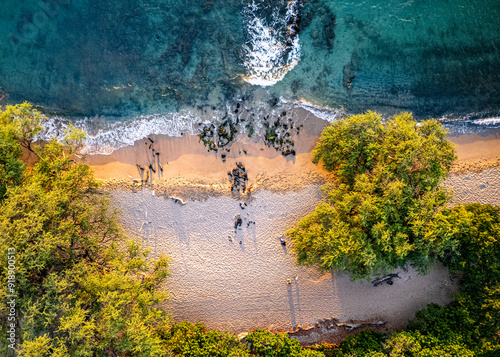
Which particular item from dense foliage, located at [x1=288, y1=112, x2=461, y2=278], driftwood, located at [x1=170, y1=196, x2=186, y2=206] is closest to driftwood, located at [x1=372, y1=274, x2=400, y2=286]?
dense foliage, located at [x1=288, y1=112, x2=461, y2=278]

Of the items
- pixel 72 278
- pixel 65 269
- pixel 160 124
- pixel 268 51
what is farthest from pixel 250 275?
pixel 268 51

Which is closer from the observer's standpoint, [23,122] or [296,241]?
[23,122]

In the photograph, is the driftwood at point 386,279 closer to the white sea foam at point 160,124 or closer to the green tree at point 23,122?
the white sea foam at point 160,124


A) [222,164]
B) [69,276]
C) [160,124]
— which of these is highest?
[160,124]

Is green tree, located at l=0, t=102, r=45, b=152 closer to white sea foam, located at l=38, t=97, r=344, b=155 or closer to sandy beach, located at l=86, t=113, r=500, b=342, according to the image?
white sea foam, located at l=38, t=97, r=344, b=155

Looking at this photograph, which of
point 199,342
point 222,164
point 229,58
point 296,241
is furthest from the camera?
point 229,58

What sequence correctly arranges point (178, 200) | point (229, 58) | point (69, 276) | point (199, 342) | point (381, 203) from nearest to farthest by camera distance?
point (69, 276)
point (381, 203)
point (199, 342)
point (178, 200)
point (229, 58)

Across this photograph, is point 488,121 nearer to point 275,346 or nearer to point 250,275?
point 250,275
